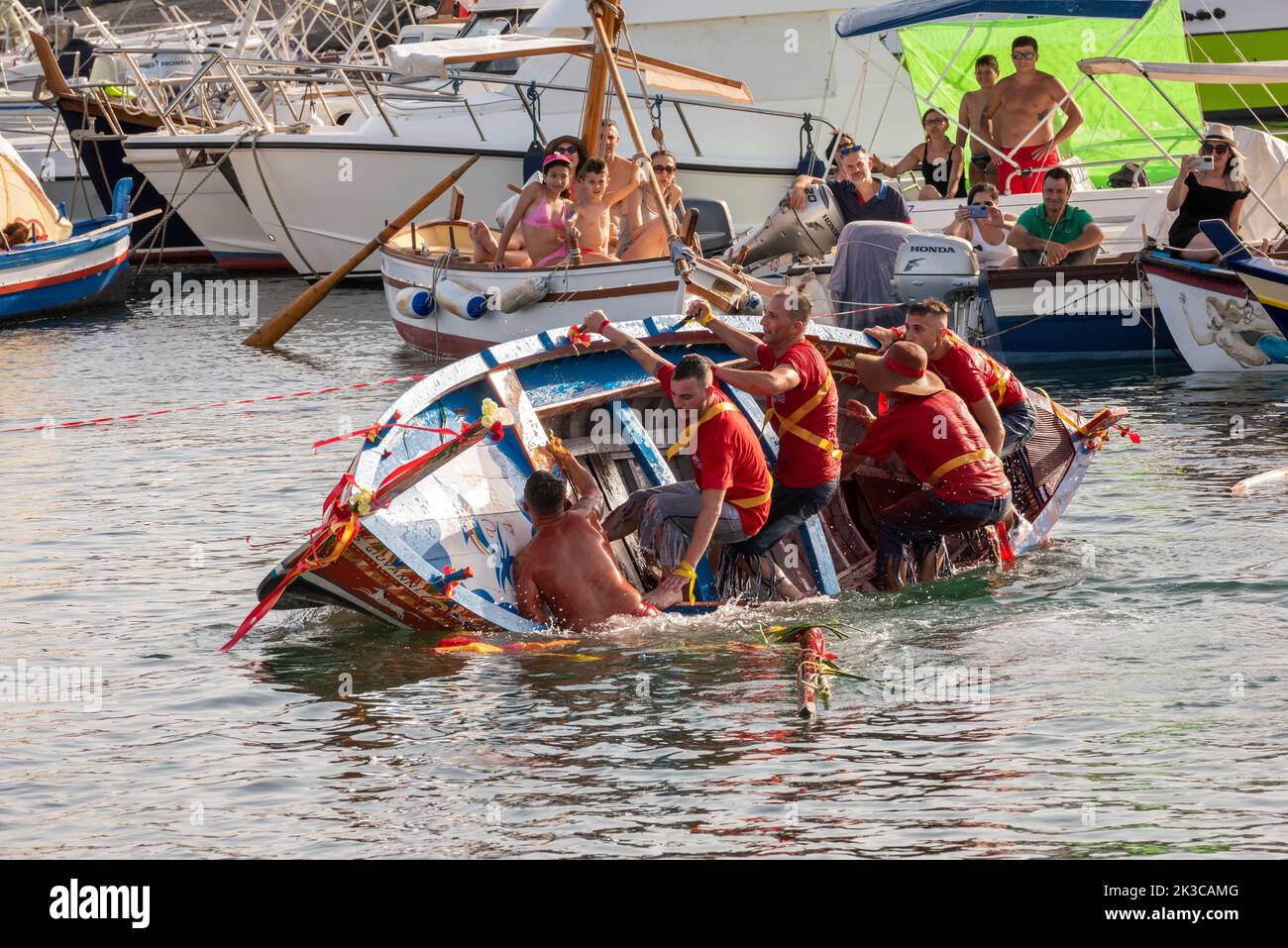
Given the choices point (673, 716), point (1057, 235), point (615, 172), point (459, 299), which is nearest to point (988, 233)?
point (1057, 235)

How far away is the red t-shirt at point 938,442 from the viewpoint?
30.0ft

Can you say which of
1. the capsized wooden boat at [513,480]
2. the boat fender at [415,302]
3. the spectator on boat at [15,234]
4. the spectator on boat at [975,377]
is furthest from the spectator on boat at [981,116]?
the spectator on boat at [15,234]

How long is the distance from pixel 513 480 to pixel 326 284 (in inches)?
394

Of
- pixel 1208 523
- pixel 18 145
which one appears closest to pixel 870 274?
pixel 1208 523

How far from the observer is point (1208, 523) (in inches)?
→ 409

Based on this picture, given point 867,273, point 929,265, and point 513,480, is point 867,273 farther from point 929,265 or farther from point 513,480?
point 513,480

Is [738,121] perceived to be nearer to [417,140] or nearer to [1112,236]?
[417,140]

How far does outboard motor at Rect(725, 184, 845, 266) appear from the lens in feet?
54.6

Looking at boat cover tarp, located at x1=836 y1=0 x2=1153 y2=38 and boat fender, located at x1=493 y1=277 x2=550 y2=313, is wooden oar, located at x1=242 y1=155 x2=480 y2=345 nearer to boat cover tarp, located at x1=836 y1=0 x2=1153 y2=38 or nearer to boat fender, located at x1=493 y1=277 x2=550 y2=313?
boat fender, located at x1=493 y1=277 x2=550 y2=313

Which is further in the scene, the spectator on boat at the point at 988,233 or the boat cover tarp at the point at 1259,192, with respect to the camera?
the boat cover tarp at the point at 1259,192

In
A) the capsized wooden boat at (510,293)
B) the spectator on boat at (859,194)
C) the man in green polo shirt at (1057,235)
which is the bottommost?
the capsized wooden boat at (510,293)

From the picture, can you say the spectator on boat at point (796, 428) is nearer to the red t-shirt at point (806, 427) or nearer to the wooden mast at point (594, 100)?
the red t-shirt at point (806, 427)

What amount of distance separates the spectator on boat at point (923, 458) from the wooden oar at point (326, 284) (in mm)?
9232
